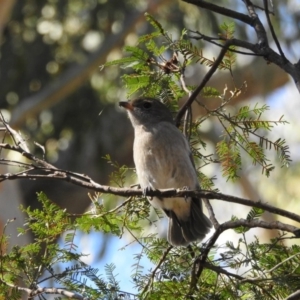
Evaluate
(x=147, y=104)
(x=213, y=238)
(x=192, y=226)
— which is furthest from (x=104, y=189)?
(x=147, y=104)

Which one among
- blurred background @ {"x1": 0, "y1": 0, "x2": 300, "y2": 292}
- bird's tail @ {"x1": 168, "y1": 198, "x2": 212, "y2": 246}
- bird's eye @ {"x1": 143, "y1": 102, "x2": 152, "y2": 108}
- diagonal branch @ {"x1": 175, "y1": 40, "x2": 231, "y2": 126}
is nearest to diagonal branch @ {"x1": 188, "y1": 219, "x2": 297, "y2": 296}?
diagonal branch @ {"x1": 175, "y1": 40, "x2": 231, "y2": 126}

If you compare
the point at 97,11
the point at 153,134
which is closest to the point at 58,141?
the point at 97,11

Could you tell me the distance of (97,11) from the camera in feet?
36.8

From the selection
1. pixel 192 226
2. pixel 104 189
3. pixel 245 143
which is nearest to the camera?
pixel 104 189

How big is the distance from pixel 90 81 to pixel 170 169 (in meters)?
6.94

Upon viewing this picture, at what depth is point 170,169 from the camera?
181 inches

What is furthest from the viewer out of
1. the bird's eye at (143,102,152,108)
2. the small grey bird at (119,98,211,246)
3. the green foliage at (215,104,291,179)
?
the bird's eye at (143,102,152,108)

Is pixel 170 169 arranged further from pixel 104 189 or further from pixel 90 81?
pixel 90 81

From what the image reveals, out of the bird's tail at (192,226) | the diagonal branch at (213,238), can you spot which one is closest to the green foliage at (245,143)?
the diagonal branch at (213,238)

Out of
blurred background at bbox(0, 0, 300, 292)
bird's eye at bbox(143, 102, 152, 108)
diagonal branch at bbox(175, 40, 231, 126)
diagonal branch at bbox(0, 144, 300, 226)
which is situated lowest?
diagonal branch at bbox(0, 144, 300, 226)

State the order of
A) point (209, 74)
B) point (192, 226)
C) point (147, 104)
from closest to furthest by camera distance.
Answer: point (209, 74) < point (192, 226) < point (147, 104)

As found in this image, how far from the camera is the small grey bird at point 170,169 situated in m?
4.47

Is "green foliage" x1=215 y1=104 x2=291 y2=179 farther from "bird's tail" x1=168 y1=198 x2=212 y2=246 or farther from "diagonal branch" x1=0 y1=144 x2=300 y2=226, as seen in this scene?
"bird's tail" x1=168 y1=198 x2=212 y2=246

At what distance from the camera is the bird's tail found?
4.30 meters
